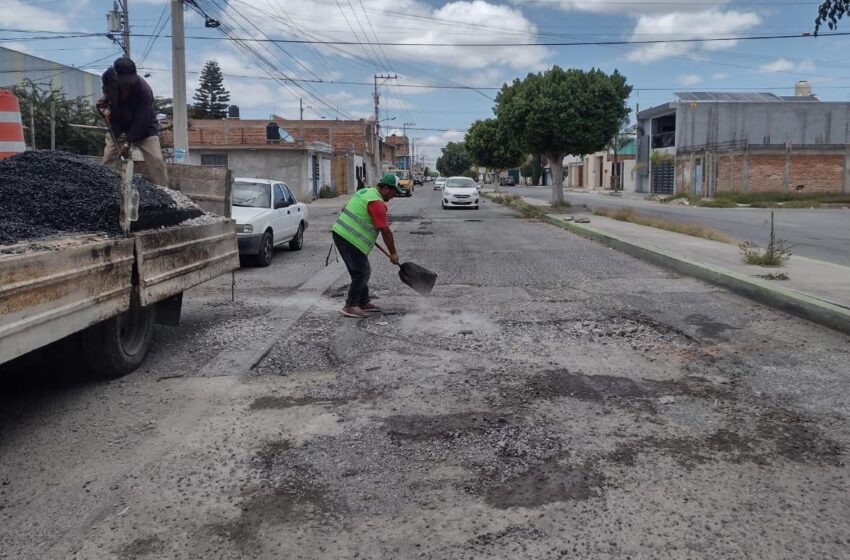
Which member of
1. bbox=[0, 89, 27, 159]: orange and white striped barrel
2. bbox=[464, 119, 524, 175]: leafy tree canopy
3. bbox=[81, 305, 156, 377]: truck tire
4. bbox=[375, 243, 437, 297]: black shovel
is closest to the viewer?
bbox=[81, 305, 156, 377]: truck tire

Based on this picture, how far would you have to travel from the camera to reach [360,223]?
25.0 ft

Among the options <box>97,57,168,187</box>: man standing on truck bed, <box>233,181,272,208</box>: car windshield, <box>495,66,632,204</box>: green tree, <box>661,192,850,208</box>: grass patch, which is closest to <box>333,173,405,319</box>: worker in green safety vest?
<box>97,57,168,187</box>: man standing on truck bed

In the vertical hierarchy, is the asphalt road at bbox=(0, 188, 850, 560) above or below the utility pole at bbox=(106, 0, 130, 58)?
below

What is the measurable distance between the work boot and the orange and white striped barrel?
11.3ft

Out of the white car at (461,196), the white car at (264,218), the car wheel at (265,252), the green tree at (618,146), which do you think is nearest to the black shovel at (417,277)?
the white car at (264,218)

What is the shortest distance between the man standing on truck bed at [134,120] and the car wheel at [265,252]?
14.4ft

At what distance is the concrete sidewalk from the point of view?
7.68m

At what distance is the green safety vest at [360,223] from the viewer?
298 inches

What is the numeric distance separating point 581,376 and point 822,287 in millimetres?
5081

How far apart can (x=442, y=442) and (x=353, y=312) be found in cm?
369

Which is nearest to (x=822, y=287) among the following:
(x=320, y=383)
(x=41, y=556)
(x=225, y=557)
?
(x=320, y=383)

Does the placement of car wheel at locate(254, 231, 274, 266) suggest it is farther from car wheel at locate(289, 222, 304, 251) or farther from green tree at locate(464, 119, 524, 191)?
green tree at locate(464, 119, 524, 191)

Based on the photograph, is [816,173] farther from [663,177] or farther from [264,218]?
[264,218]

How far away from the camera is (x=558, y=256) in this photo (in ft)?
44.8
